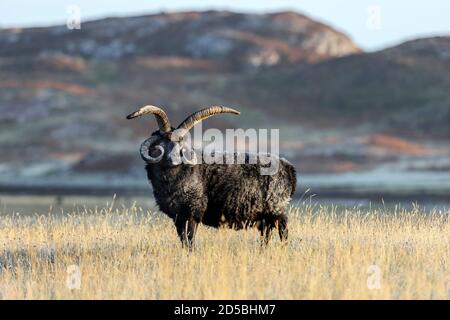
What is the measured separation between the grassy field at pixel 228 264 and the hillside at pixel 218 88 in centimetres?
4089

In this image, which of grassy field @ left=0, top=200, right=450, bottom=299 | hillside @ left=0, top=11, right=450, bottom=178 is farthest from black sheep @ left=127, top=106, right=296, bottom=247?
hillside @ left=0, top=11, right=450, bottom=178

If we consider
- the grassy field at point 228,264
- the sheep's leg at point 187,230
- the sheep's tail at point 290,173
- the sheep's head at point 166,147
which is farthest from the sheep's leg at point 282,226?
the sheep's head at point 166,147

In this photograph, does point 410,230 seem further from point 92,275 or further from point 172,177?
point 92,275

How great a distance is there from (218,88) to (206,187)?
98355 millimetres

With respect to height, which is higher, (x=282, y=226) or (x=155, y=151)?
(x=155, y=151)

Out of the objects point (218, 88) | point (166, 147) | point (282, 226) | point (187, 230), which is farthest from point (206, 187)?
point (218, 88)

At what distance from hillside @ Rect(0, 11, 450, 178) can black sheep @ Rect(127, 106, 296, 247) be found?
4279 cm

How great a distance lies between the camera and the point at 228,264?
13.4 metres

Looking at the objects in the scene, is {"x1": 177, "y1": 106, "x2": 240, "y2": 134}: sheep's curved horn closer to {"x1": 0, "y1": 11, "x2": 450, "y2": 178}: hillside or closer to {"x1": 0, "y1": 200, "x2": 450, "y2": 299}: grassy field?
{"x1": 0, "y1": 200, "x2": 450, "y2": 299}: grassy field

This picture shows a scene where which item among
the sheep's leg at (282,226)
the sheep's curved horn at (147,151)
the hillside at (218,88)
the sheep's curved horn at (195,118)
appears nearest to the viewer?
the sheep's curved horn at (147,151)

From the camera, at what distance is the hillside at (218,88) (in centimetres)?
6800

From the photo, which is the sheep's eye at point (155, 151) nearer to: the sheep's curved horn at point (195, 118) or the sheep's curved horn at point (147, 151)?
the sheep's curved horn at point (147, 151)

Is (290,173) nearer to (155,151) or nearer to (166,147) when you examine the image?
(166,147)
